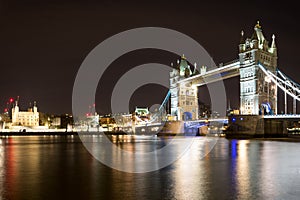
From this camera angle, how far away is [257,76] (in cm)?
4703

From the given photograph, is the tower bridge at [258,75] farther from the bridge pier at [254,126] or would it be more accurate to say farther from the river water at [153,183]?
the river water at [153,183]

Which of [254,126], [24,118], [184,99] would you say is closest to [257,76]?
[254,126]

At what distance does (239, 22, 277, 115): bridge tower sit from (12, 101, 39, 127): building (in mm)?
57926

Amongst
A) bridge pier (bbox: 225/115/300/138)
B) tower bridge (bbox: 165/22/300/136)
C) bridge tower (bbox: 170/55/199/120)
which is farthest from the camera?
bridge tower (bbox: 170/55/199/120)

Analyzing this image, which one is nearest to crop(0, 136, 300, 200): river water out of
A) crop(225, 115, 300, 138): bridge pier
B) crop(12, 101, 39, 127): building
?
crop(225, 115, 300, 138): bridge pier

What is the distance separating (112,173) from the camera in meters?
11.2

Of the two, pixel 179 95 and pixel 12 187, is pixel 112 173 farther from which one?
pixel 179 95

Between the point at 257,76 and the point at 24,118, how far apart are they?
6244cm

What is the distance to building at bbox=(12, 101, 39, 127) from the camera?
87.6 m

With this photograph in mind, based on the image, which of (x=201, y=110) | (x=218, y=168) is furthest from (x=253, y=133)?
(x=201, y=110)

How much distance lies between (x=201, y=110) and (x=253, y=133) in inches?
1699

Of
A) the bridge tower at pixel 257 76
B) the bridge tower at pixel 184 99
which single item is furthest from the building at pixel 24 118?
the bridge tower at pixel 257 76

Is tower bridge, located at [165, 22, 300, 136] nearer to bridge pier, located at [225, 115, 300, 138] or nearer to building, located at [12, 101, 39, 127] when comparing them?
bridge pier, located at [225, 115, 300, 138]

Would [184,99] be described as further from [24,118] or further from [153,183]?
[153,183]
